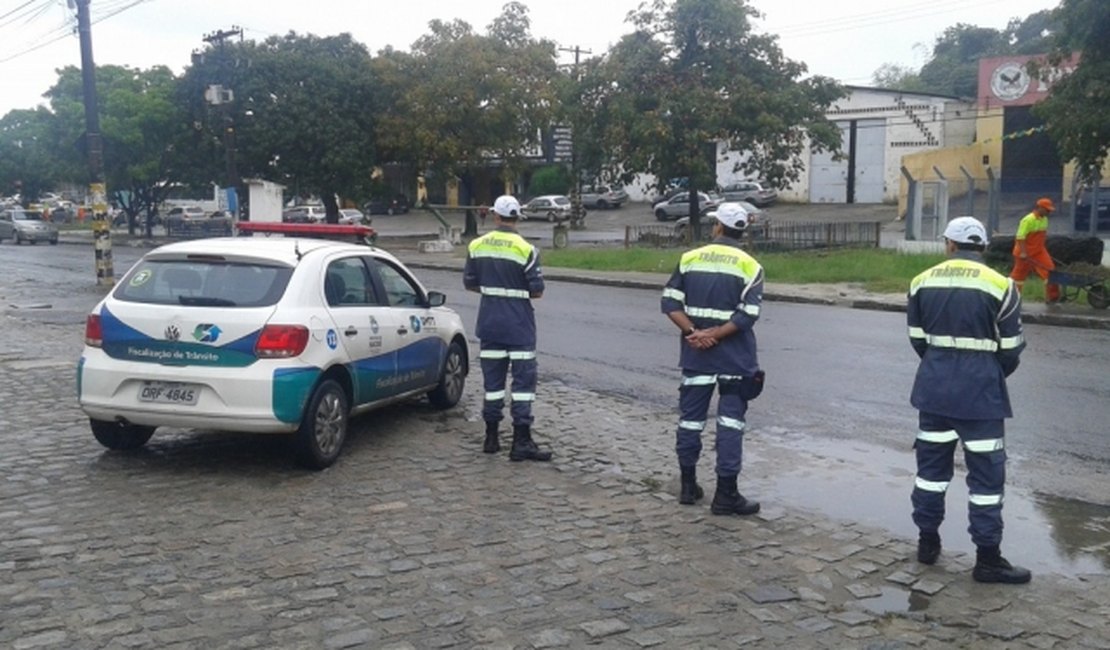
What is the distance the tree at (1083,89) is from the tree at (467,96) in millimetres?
20738

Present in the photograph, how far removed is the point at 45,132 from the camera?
5147cm

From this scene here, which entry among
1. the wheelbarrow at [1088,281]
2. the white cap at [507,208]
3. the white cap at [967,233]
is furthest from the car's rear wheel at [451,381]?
the wheelbarrow at [1088,281]

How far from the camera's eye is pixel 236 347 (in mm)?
7102

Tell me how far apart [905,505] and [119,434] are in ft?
17.8

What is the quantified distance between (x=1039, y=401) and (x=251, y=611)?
7859 mm

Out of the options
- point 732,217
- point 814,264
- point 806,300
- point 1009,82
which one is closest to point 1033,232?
point 806,300

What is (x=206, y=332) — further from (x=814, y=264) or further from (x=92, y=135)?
(x=814, y=264)

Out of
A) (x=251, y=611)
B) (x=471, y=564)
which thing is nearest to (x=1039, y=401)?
(x=471, y=564)

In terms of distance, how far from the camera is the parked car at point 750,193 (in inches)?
2197

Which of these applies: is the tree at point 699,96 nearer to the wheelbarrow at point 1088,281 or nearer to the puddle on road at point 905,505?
the wheelbarrow at point 1088,281

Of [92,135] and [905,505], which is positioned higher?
[92,135]

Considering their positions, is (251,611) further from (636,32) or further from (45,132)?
(45,132)

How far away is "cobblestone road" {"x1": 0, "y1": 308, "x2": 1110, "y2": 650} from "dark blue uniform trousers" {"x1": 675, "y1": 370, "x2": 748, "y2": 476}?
35 cm

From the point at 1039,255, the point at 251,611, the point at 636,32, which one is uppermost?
the point at 636,32
